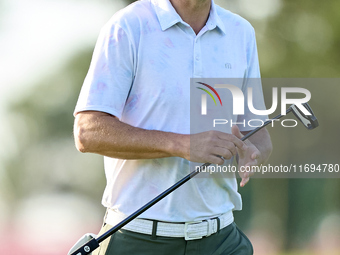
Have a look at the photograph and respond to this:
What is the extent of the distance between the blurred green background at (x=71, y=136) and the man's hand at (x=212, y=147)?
8.39ft

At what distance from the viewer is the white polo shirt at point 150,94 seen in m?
1.46

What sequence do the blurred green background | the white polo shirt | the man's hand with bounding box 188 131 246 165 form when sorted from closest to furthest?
the man's hand with bounding box 188 131 246 165, the white polo shirt, the blurred green background

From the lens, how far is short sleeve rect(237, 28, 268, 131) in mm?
1737

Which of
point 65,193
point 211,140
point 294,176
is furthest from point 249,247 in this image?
point 294,176

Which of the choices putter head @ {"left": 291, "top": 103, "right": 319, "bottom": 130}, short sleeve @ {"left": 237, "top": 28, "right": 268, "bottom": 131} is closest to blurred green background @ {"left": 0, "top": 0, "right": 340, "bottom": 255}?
short sleeve @ {"left": 237, "top": 28, "right": 268, "bottom": 131}

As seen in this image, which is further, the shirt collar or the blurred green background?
the blurred green background

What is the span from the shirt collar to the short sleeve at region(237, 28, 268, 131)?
0.51 ft

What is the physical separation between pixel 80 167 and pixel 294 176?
193 centimetres

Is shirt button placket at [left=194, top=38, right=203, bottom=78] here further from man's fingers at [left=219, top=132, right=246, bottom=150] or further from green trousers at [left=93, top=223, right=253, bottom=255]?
green trousers at [left=93, top=223, right=253, bottom=255]

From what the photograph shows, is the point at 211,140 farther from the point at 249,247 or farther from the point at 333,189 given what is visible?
the point at 333,189

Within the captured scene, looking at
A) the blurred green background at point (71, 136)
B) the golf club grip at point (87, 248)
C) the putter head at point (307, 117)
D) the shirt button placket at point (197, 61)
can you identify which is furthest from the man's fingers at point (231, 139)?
the blurred green background at point (71, 136)

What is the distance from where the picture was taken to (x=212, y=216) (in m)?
1.55

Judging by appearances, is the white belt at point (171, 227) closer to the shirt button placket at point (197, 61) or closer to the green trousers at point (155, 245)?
the green trousers at point (155, 245)

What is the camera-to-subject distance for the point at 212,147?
135cm
